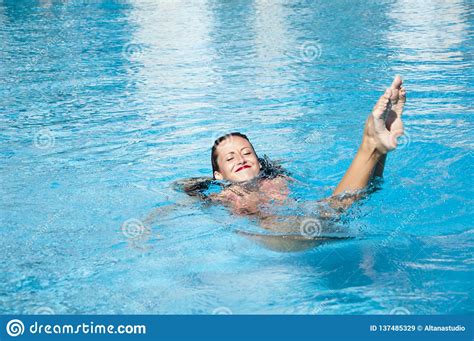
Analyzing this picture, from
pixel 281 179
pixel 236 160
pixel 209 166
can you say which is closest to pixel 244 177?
pixel 236 160

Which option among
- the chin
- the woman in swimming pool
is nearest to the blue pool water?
the woman in swimming pool

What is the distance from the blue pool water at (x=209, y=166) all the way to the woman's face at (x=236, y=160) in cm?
33

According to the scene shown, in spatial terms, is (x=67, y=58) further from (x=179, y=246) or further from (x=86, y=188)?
(x=179, y=246)

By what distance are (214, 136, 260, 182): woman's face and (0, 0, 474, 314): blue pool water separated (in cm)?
33

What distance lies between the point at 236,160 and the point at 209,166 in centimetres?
133

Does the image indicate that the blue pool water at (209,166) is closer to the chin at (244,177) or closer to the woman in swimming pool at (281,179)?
the woman in swimming pool at (281,179)

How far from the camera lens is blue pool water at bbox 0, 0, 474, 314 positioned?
4371 millimetres

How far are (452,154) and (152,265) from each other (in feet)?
11.0

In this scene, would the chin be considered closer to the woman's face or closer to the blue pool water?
the woman's face

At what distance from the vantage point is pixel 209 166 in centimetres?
706

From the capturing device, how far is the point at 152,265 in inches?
190

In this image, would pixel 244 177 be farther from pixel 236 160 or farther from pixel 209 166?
pixel 209 166
